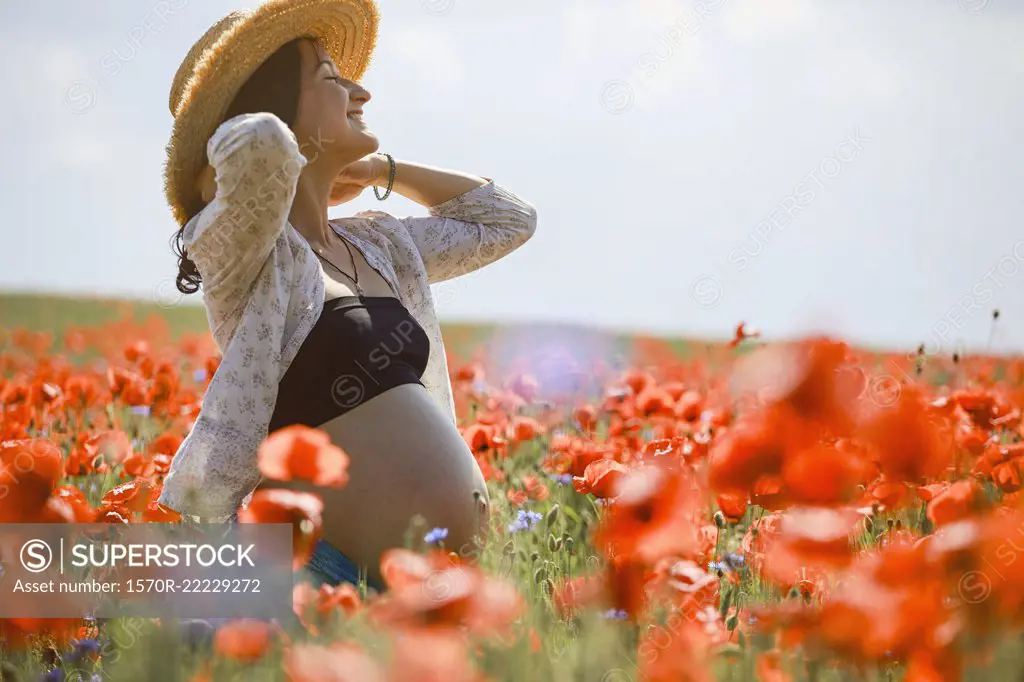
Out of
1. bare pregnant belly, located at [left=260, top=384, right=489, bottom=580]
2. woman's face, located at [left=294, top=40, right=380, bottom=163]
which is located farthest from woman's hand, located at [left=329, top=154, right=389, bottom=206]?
bare pregnant belly, located at [left=260, top=384, right=489, bottom=580]

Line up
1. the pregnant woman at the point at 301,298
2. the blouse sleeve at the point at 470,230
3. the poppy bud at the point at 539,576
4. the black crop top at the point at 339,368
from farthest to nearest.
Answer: the blouse sleeve at the point at 470,230
the black crop top at the point at 339,368
the pregnant woman at the point at 301,298
the poppy bud at the point at 539,576

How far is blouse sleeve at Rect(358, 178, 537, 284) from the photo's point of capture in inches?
135

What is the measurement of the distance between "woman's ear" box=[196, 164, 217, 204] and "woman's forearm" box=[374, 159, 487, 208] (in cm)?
68

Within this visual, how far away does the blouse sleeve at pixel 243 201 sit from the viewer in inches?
94.2

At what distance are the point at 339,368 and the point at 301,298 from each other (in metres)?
0.22

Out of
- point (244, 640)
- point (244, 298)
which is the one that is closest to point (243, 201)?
point (244, 298)

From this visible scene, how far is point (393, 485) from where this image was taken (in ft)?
8.29

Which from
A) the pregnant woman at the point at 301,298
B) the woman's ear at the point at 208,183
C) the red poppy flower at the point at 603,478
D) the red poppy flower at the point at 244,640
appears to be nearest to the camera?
the red poppy flower at the point at 244,640

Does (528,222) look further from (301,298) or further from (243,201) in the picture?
(243,201)

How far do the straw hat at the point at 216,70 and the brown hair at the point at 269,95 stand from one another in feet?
0.19

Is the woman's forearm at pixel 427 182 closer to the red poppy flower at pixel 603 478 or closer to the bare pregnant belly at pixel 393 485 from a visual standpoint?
the bare pregnant belly at pixel 393 485

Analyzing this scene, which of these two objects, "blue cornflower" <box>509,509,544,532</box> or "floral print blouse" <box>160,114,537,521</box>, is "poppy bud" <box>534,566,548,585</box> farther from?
"floral print blouse" <box>160,114,537,521</box>

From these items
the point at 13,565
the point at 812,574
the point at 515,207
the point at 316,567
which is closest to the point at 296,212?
the point at 515,207

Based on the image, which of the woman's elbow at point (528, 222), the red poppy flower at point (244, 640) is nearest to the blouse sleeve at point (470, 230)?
the woman's elbow at point (528, 222)
